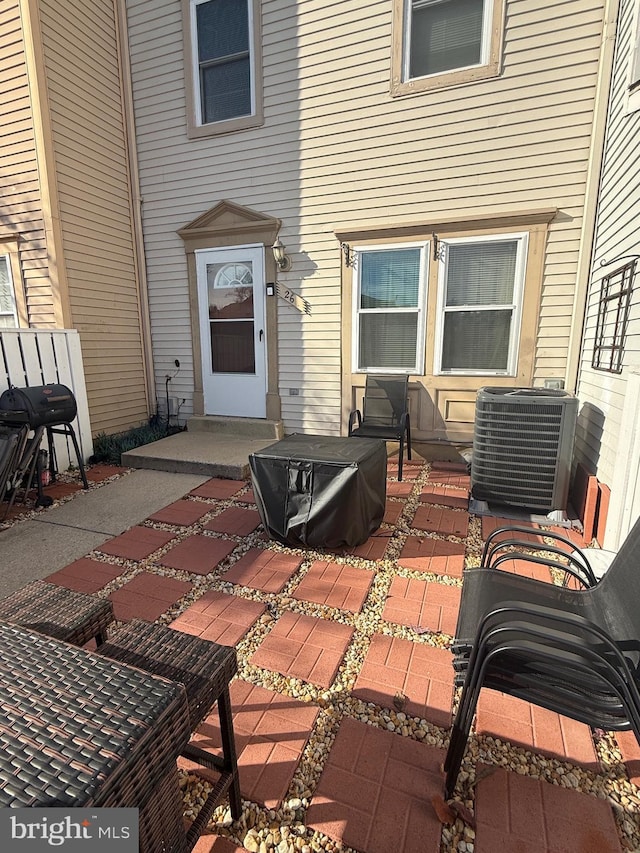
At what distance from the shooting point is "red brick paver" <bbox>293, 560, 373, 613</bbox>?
7.92 ft

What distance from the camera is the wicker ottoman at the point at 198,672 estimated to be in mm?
1152

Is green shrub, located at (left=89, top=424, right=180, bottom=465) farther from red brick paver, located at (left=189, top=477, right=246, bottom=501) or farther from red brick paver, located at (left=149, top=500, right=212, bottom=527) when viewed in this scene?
red brick paver, located at (left=149, top=500, right=212, bottom=527)

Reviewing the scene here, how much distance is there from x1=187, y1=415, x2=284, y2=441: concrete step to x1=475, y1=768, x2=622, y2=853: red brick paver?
4.42 meters

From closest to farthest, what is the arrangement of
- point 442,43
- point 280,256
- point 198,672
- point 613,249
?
point 198,672
point 613,249
point 442,43
point 280,256

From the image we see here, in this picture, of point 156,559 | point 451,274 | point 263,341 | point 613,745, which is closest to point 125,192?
point 263,341

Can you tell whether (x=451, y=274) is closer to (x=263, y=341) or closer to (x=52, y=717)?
(x=263, y=341)

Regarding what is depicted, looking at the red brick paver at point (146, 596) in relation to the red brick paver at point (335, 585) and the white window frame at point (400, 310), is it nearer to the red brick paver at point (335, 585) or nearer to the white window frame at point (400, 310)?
the red brick paver at point (335, 585)

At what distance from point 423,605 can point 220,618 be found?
3.63 ft

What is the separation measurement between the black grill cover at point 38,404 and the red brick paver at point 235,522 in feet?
5.86

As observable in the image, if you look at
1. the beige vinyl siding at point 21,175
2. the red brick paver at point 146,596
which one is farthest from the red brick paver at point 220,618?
the beige vinyl siding at point 21,175

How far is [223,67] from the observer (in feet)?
17.3

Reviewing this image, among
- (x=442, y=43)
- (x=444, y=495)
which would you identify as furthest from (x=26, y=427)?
(x=442, y=43)

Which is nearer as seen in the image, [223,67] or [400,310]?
→ [400,310]

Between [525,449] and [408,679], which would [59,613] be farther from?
[525,449]
